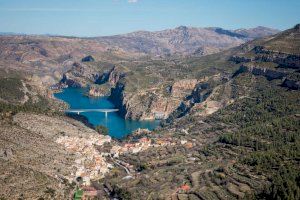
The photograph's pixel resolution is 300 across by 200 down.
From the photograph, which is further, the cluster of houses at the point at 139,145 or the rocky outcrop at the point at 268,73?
the rocky outcrop at the point at 268,73

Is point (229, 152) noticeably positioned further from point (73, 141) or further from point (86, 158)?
point (73, 141)

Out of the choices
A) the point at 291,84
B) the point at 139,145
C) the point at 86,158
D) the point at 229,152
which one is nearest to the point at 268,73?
the point at 291,84

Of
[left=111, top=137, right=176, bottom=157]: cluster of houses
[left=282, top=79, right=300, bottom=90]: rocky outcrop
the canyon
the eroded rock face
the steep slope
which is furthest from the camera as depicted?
[left=282, top=79, right=300, bottom=90]: rocky outcrop

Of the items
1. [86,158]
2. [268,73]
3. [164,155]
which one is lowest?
[164,155]

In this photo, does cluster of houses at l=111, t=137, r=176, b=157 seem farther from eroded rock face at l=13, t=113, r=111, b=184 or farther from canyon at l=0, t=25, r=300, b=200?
eroded rock face at l=13, t=113, r=111, b=184

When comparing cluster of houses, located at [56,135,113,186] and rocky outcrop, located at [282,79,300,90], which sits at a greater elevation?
rocky outcrop, located at [282,79,300,90]

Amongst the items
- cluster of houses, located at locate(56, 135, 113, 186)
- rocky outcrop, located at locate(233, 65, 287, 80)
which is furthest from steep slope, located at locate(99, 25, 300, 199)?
cluster of houses, located at locate(56, 135, 113, 186)

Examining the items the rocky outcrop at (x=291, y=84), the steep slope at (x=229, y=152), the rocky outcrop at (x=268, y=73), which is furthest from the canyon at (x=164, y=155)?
the rocky outcrop at (x=268, y=73)

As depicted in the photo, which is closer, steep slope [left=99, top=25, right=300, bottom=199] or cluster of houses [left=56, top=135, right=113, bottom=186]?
steep slope [left=99, top=25, right=300, bottom=199]

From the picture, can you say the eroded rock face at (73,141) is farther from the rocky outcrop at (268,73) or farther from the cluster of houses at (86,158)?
the rocky outcrop at (268,73)

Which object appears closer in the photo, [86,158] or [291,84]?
[86,158]

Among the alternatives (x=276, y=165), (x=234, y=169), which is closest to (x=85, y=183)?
(x=234, y=169)
